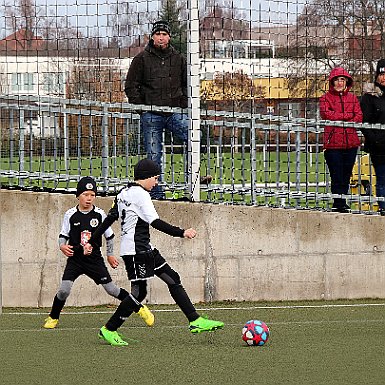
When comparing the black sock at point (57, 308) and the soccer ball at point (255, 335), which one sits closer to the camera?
the soccer ball at point (255, 335)

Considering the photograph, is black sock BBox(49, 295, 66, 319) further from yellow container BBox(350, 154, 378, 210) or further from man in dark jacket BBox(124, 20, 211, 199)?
yellow container BBox(350, 154, 378, 210)

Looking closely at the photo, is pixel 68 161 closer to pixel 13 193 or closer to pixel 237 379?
pixel 13 193

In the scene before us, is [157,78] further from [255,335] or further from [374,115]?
[255,335]

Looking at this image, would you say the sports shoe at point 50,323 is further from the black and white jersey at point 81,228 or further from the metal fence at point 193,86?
the metal fence at point 193,86

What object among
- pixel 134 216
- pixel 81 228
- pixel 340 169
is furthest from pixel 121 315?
pixel 340 169

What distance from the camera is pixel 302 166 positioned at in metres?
13.9

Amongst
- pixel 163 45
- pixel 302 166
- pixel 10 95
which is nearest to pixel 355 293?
pixel 302 166

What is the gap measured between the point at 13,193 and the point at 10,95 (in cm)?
118

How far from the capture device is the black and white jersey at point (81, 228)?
11.8 m

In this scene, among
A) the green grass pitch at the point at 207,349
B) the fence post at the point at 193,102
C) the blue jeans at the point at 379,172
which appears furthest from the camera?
the blue jeans at the point at 379,172

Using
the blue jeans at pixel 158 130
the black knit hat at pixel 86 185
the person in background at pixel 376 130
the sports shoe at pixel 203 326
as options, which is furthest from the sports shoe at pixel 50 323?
the person in background at pixel 376 130

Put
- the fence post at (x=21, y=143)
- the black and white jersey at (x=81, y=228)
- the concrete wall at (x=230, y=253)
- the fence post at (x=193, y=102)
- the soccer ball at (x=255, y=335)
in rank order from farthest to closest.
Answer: the fence post at (x=21, y=143) < the fence post at (x=193, y=102) < the concrete wall at (x=230, y=253) < the black and white jersey at (x=81, y=228) < the soccer ball at (x=255, y=335)

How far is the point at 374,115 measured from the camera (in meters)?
14.0

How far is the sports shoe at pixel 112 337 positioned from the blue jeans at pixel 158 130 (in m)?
3.46
